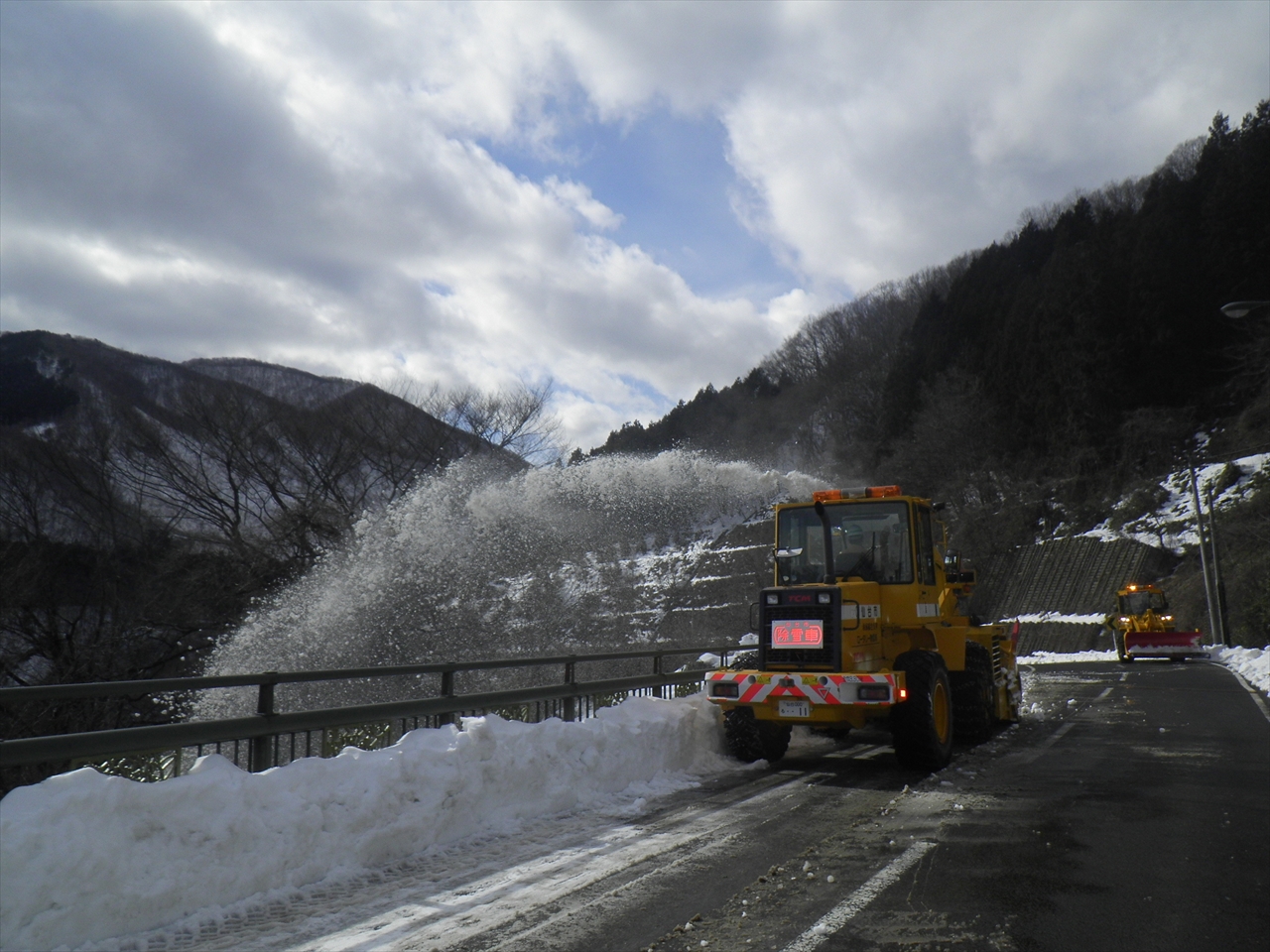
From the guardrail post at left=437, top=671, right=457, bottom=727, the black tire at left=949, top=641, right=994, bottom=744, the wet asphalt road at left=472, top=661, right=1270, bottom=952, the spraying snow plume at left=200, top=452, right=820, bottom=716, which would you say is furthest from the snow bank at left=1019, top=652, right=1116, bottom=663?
the guardrail post at left=437, top=671, right=457, bottom=727

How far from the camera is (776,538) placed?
404 inches

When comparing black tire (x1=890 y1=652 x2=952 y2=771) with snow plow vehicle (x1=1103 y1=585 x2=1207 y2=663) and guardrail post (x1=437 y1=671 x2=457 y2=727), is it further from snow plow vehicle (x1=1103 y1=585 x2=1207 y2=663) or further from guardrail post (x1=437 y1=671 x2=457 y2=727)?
snow plow vehicle (x1=1103 y1=585 x2=1207 y2=663)

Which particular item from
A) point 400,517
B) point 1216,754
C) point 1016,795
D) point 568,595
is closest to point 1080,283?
point 568,595

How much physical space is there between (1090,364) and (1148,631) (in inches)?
819

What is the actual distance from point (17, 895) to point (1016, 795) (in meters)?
7.28

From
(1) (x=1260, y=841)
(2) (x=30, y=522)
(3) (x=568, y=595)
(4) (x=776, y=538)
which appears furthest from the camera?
(3) (x=568, y=595)

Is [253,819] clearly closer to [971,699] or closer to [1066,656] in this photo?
[971,699]

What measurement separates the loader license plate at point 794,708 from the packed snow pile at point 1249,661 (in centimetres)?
1300

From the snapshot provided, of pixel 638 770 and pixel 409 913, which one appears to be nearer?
pixel 409 913

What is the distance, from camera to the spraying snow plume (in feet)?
69.7

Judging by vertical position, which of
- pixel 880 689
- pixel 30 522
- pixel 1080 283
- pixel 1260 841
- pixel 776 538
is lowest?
pixel 1260 841

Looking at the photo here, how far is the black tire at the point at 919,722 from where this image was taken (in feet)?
28.9

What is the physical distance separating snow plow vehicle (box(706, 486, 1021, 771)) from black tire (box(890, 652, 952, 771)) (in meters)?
0.01

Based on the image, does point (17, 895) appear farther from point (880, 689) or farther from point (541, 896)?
point (880, 689)
